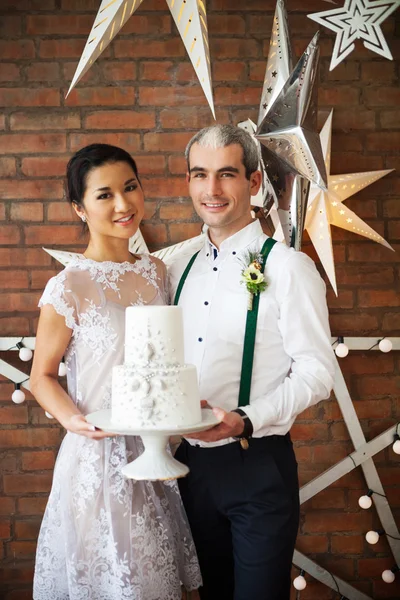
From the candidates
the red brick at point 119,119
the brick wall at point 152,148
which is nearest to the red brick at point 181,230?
the brick wall at point 152,148

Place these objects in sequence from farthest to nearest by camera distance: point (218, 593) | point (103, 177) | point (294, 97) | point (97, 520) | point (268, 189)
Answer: point (268, 189), point (294, 97), point (218, 593), point (103, 177), point (97, 520)

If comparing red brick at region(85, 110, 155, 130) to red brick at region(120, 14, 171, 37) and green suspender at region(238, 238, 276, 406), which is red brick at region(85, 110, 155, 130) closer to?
red brick at region(120, 14, 171, 37)

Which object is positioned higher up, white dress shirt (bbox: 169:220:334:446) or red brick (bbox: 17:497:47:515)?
white dress shirt (bbox: 169:220:334:446)

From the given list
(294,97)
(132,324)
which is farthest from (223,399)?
(294,97)

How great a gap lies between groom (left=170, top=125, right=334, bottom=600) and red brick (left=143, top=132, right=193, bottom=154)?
0.76 metres

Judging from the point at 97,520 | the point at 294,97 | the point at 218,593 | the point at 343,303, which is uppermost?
the point at 294,97

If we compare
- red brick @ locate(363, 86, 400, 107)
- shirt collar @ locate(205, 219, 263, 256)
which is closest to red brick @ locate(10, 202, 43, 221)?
shirt collar @ locate(205, 219, 263, 256)

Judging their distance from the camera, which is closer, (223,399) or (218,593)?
(223,399)

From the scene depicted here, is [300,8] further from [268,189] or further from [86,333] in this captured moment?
[86,333]

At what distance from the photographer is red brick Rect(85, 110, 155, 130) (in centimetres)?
287

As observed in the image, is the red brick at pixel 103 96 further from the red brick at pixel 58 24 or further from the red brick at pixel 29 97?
the red brick at pixel 58 24

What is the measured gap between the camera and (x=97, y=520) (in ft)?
6.15

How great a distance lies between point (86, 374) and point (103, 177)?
22.3 inches

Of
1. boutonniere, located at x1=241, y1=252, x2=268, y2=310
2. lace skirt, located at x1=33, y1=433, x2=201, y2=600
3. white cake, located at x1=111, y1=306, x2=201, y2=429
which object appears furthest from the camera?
boutonniere, located at x1=241, y1=252, x2=268, y2=310
